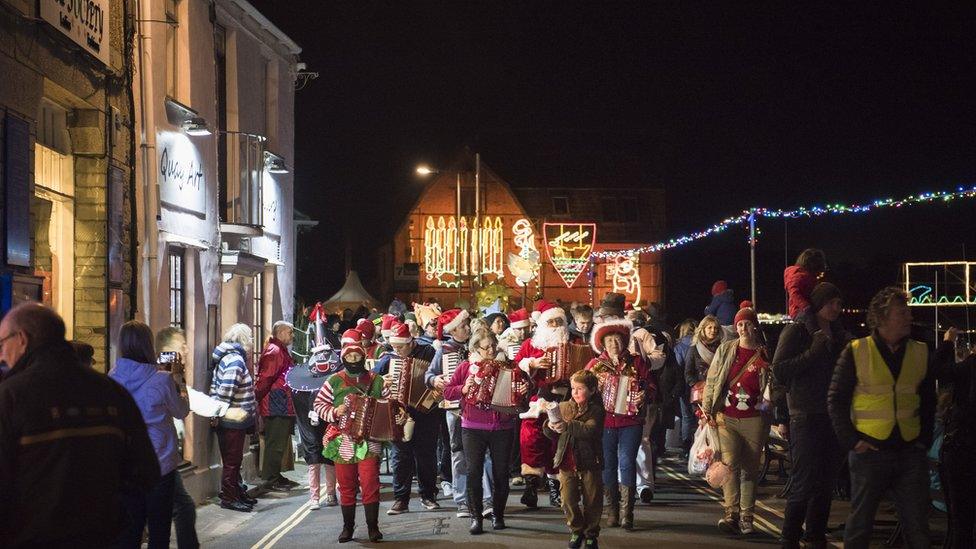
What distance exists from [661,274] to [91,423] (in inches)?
2358

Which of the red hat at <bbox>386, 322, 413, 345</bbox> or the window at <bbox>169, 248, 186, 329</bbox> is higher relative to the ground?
the window at <bbox>169, 248, 186, 329</bbox>

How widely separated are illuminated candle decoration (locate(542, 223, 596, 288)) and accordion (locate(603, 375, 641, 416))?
4222 centimetres

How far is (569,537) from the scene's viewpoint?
11.4 meters

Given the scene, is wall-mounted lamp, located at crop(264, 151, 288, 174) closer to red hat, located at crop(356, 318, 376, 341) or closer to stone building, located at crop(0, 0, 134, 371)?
red hat, located at crop(356, 318, 376, 341)

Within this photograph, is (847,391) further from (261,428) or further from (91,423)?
(261,428)

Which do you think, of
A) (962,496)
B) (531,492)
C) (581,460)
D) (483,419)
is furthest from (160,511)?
(962,496)

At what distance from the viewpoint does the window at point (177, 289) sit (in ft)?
47.4

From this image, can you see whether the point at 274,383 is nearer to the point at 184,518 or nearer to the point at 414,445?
the point at 414,445

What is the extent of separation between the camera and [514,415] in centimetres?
1206

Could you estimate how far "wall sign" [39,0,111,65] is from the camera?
10086 millimetres

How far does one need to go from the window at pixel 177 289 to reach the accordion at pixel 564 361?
471cm

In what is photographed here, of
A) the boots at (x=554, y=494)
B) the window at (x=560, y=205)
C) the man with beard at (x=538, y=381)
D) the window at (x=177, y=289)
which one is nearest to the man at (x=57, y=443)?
the man with beard at (x=538, y=381)

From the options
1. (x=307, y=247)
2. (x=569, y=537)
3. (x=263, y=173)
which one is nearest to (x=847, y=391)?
(x=569, y=537)

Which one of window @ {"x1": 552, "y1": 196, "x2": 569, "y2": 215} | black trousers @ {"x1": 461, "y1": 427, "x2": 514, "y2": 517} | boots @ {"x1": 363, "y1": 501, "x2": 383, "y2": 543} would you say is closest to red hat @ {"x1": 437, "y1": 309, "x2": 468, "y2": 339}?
black trousers @ {"x1": 461, "y1": 427, "x2": 514, "y2": 517}
